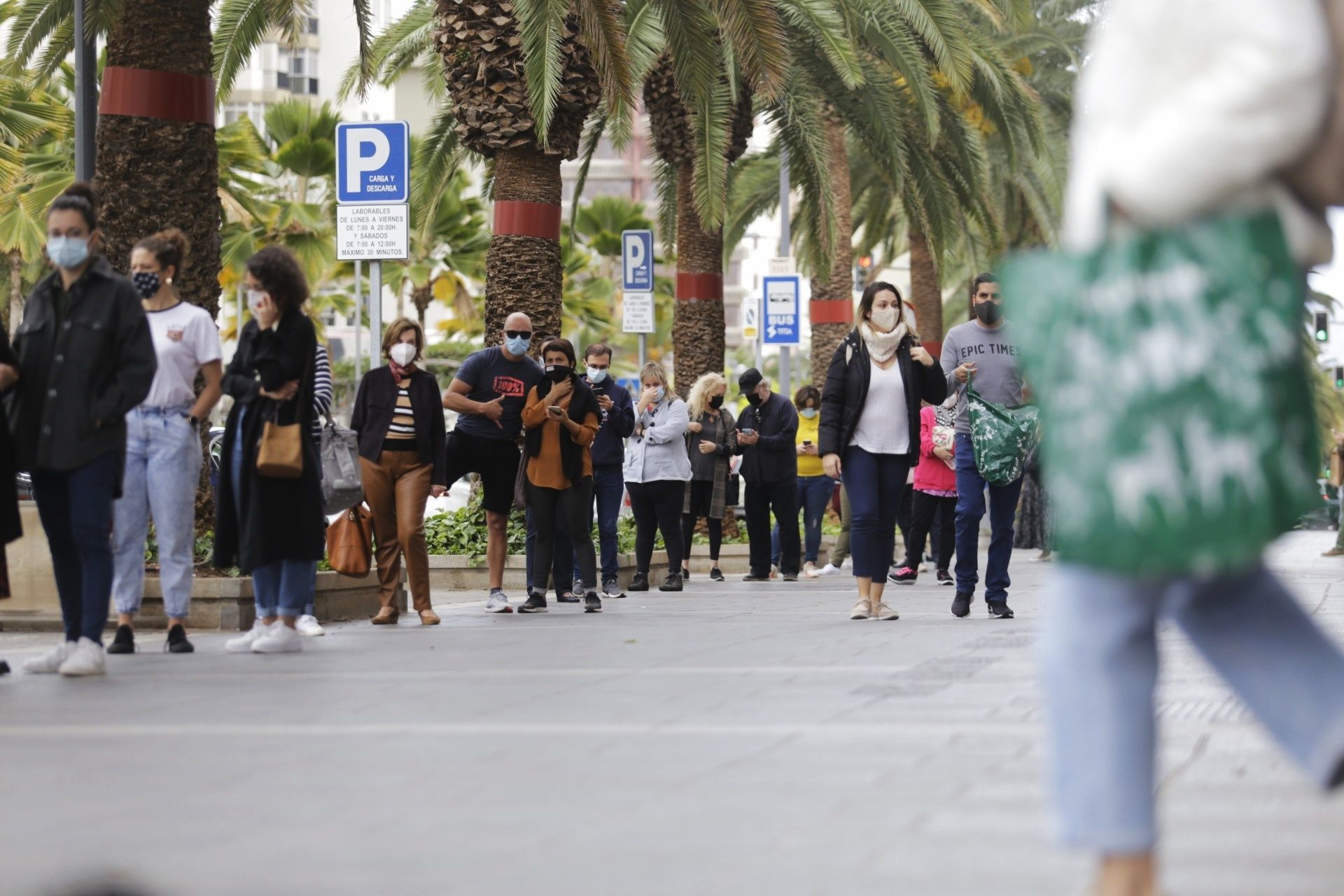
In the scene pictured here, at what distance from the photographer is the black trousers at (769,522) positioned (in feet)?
59.5

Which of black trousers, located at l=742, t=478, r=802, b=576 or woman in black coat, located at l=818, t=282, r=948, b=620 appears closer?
woman in black coat, located at l=818, t=282, r=948, b=620

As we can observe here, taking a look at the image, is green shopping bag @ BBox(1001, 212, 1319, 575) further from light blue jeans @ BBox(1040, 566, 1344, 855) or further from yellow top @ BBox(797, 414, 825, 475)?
yellow top @ BBox(797, 414, 825, 475)

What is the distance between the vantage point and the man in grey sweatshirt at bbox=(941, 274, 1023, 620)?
11258 mm

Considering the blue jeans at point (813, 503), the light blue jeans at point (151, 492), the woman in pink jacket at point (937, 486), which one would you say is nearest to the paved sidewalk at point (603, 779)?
the light blue jeans at point (151, 492)

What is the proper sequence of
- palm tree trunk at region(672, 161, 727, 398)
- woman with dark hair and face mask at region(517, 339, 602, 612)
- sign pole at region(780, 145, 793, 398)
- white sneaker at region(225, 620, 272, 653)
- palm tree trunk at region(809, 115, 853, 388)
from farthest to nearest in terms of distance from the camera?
palm tree trunk at region(809, 115, 853, 388), sign pole at region(780, 145, 793, 398), palm tree trunk at region(672, 161, 727, 398), woman with dark hair and face mask at region(517, 339, 602, 612), white sneaker at region(225, 620, 272, 653)

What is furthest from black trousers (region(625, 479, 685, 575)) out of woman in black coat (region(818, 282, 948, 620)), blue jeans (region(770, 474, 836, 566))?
woman in black coat (region(818, 282, 948, 620))

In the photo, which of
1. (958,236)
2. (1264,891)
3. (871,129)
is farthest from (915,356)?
(958,236)

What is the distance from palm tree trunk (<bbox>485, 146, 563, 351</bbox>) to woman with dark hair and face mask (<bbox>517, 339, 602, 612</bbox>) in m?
3.97

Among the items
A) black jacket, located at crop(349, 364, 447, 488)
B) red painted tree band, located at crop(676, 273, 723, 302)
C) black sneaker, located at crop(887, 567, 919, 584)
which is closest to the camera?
black jacket, located at crop(349, 364, 447, 488)

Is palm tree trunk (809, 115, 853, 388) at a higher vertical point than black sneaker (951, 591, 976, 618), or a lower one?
higher

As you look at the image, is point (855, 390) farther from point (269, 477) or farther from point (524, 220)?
point (524, 220)

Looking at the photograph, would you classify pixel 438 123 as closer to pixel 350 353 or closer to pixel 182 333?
pixel 182 333

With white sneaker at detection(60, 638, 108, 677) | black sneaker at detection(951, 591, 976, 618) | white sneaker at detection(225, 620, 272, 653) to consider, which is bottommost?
Result: black sneaker at detection(951, 591, 976, 618)

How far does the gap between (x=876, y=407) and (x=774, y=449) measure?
273 inches
